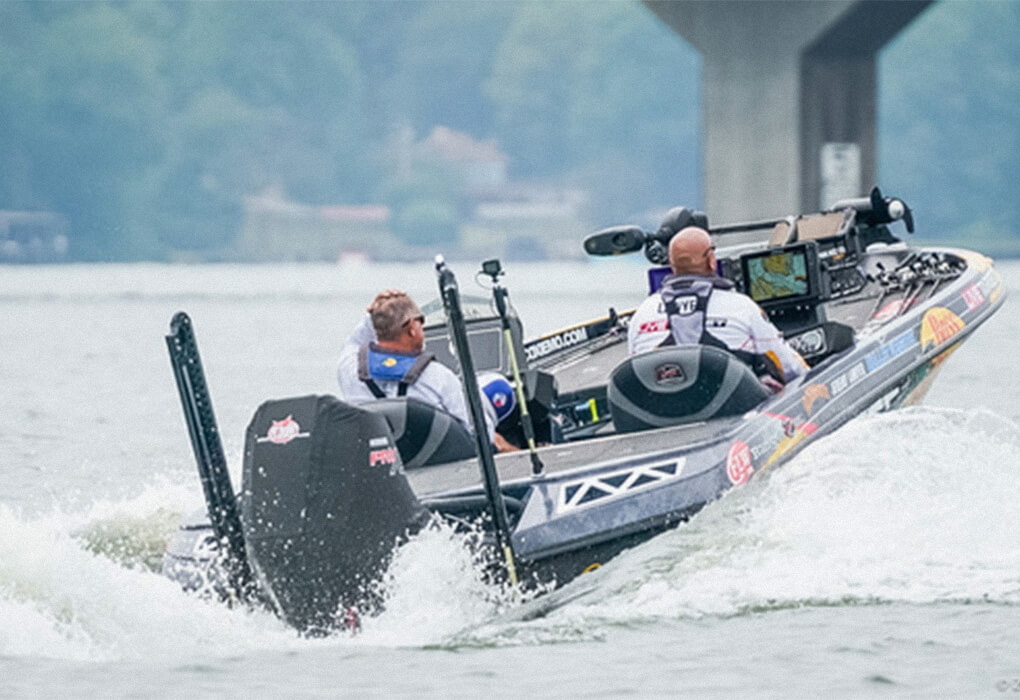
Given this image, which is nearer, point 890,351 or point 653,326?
point 653,326

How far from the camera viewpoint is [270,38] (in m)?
73.5

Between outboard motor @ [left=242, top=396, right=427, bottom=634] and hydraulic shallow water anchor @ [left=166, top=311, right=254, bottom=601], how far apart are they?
10 cm

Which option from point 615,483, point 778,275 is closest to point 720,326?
point 615,483

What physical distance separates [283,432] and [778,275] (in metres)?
4.33

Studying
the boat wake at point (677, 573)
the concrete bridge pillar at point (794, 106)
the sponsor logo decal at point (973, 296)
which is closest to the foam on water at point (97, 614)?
the boat wake at point (677, 573)

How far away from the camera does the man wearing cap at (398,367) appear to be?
27.3ft

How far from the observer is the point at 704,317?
30.6ft

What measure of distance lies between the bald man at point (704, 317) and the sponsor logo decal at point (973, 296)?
6.85 ft

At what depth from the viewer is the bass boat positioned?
23.9ft

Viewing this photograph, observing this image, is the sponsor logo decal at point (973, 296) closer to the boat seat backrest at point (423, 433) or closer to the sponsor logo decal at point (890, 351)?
the sponsor logo decal at point (890, 351)

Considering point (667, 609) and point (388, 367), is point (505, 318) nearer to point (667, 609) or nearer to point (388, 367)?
point (388, 367)

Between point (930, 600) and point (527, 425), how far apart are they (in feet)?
5.51

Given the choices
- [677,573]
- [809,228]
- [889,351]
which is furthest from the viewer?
[809,228]

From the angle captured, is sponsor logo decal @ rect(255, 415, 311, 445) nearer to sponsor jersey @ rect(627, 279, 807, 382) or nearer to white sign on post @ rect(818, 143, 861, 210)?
sponsor jersey @ rect(627, 279, 807, 382)
